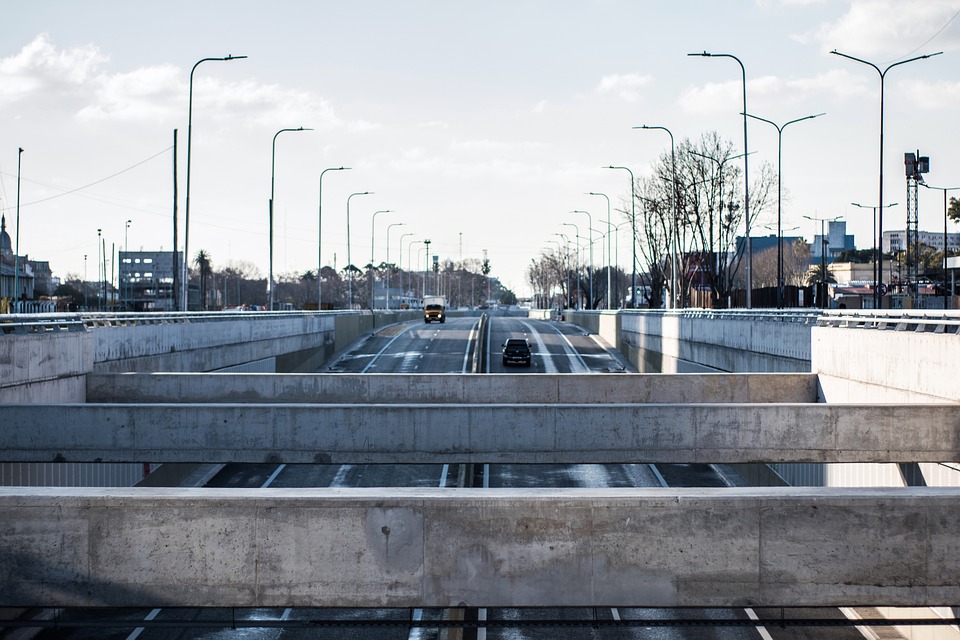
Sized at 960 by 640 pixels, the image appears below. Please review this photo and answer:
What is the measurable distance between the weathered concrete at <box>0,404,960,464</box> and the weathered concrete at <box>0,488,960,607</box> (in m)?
10.7

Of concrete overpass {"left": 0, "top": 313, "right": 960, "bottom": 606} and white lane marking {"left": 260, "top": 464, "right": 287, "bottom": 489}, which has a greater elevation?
concrete overpass {"left": 0, "top": 313, "right": 960, "bottom": 606}

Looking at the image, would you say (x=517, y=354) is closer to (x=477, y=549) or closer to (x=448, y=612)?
(x=448, y=612)

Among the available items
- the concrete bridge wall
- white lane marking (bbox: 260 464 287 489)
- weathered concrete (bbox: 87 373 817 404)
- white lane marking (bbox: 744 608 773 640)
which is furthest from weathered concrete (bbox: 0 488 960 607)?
white lane marking (bbox: 260 464 287 489)

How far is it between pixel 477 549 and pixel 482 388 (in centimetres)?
1967

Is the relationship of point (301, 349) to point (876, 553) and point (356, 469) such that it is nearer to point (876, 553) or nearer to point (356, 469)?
point (356, 469)

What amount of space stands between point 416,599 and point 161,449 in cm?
1288

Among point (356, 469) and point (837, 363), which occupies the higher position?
point (837, 363)

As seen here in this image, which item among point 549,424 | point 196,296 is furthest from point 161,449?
point 196,296

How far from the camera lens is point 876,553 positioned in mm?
10414

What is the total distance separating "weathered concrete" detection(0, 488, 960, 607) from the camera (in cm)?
1020

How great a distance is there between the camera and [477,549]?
33.7ft

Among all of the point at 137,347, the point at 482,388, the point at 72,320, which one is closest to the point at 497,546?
the point at 482,388

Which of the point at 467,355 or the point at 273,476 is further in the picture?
the point at 467,355

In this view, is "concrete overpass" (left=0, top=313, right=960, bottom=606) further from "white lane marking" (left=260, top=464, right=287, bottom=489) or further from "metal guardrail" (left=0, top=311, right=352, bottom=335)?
"white lane marking" (left=260, top=464, right=287, bottom=489)
